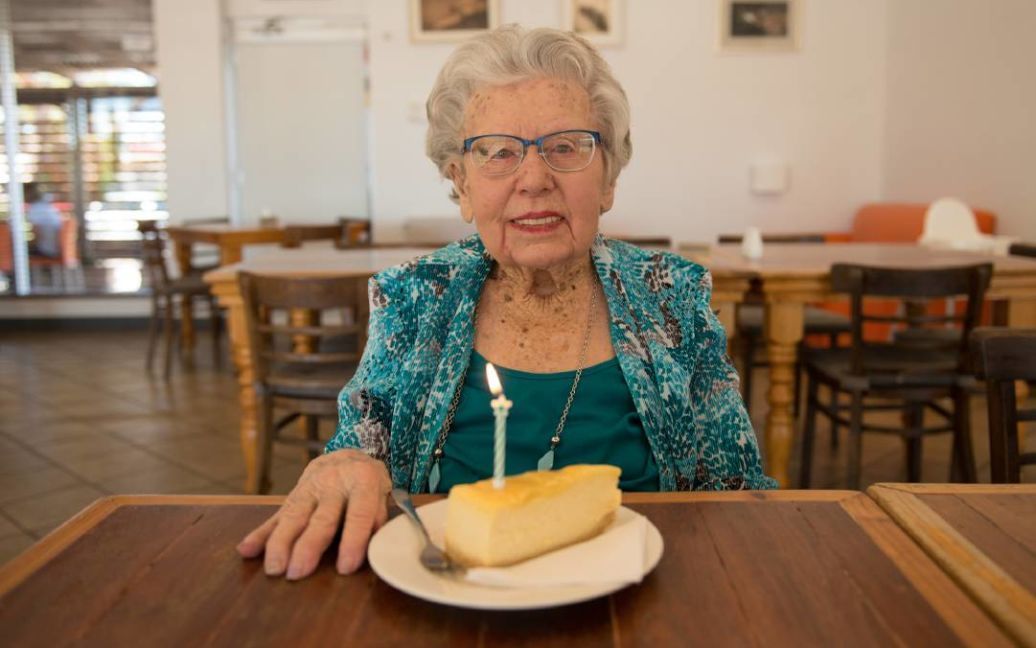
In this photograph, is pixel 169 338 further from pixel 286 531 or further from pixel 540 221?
pixel 286 531

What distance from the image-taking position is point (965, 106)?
552 centimetres

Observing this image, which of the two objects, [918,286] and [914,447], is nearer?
[918,286]

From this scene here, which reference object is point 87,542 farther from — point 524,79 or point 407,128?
point 407,128

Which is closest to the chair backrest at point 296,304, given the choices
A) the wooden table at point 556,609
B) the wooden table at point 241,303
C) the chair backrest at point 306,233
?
the wooden table at point 241,303

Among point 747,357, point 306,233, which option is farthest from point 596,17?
point 747,357

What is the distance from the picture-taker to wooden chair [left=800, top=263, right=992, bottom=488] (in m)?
2.68

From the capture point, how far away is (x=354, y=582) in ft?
2.77

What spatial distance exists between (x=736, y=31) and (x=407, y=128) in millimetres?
2606

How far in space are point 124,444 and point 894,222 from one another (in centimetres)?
495

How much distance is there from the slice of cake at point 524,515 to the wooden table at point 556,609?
0.19ft

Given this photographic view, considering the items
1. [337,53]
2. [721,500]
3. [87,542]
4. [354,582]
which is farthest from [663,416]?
[337,53]

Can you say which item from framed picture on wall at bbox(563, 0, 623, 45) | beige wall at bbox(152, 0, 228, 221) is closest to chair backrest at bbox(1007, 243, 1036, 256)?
framed picture on wall at bbox(563, 0, 623, 45)

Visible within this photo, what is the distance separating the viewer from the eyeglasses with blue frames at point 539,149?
1.37 metres

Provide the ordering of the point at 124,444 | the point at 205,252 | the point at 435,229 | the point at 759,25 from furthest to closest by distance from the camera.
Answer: the point at 205,252
the point at 759,25
the point at 435,229
the point at 124,444
